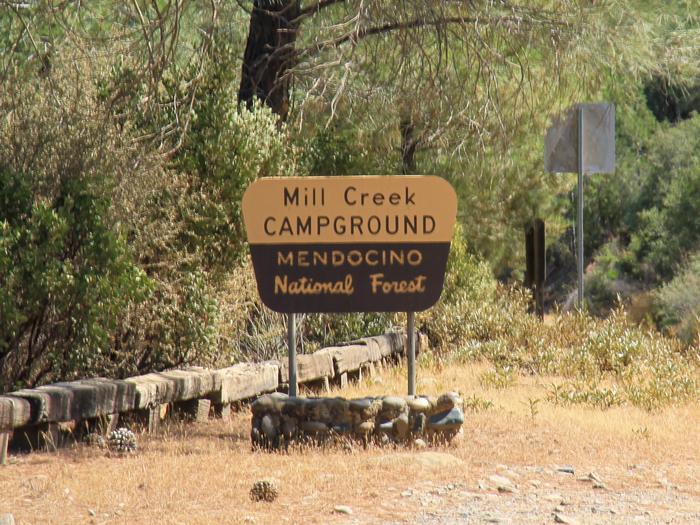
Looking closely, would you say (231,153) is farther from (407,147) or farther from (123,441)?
(407,147)

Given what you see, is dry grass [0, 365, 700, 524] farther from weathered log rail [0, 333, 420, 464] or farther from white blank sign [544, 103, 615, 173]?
white blank sign [544, 103, 615, 173]

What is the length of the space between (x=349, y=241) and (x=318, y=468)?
81.9 inches

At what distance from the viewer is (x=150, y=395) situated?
29.3 feet

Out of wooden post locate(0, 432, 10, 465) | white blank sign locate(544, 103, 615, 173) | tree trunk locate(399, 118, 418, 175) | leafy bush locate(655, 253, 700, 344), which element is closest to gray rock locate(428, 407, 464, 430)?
wooden post locate(0, 432, 10, 465)

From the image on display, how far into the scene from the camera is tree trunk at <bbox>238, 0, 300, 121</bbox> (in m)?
12.8

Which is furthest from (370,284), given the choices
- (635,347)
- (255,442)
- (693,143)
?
(693,143)

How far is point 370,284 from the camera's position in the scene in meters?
8.78

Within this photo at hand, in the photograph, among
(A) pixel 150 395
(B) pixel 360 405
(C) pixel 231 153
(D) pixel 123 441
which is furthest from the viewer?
(C) pixel 231 153

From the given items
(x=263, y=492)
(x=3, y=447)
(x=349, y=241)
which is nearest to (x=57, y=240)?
(x=3, y=447)

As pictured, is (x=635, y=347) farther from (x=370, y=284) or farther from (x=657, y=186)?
(x=657, y=186)

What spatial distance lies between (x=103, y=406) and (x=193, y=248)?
2.73 m

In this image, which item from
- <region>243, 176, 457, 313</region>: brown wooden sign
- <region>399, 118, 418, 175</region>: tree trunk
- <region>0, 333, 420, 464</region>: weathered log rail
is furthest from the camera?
<region>399, 118, 418, 175</region>: tree trunk

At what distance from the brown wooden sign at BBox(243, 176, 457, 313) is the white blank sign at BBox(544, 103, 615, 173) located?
23.2 ft

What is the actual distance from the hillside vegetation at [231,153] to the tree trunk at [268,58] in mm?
28
